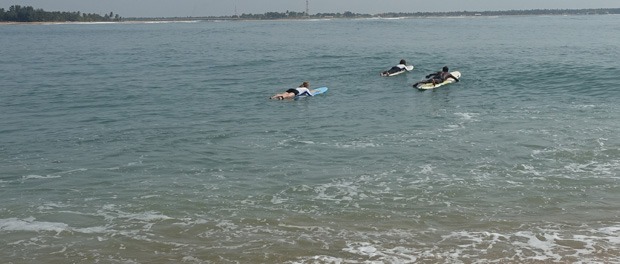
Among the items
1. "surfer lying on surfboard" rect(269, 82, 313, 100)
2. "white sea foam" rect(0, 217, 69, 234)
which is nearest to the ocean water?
"white sea foam" rect(0, 217, 69, 234)

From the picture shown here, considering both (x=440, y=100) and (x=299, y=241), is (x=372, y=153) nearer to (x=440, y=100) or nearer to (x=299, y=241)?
(x=299, y=241)

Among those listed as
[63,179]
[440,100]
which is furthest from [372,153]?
[440,100]

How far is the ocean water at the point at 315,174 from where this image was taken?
51.5 ft

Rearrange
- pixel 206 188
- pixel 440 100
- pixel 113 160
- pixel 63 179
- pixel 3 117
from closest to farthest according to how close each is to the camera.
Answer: pixel 206 188
pixel 63 179
pixel 113 160
pixel 3 117
pixel 440 100

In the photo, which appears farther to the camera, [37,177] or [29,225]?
[37,177]

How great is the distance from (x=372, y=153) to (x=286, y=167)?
11.7 ft

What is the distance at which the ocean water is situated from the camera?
1569 centimetres

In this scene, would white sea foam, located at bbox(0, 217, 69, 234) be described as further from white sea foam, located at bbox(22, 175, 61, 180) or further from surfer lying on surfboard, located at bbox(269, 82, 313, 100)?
surfer lying on surfboard, located at bbox(269, 82, 313, 100)

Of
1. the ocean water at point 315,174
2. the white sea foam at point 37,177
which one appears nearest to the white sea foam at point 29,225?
the ocean water at point 315,174

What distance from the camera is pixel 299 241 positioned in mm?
15891

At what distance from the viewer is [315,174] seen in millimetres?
21969

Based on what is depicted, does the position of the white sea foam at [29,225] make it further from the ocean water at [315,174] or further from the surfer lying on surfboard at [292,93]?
the surfer lying on surfboard at [292,93]

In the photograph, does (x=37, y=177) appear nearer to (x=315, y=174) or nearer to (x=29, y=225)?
(x=29, y=225)

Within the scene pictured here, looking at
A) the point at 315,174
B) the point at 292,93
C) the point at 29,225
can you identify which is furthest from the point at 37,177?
the point at 292,93
